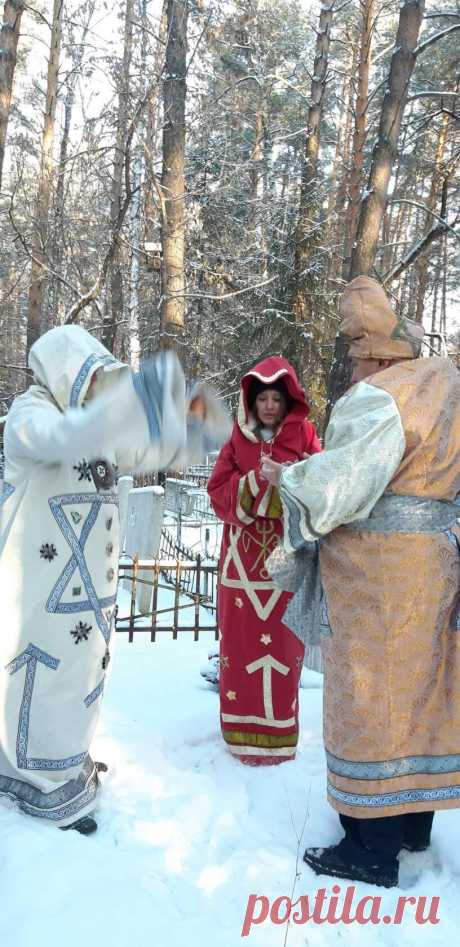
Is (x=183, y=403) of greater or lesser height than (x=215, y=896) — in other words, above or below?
above

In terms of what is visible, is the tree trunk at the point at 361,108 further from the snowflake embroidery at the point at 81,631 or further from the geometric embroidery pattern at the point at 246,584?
the snowflake embroidery at the point at 81,631

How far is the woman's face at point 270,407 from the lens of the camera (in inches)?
129

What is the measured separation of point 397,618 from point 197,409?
1.05m

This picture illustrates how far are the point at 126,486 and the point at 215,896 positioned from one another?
631 cm

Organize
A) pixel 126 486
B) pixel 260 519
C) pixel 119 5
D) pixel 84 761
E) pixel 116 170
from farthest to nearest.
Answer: pixel 116 170, pixel 119 5, pixel 126 486, pixel 260 519, pixel 84 761

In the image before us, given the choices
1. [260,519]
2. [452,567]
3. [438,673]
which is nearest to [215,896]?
[438,673]

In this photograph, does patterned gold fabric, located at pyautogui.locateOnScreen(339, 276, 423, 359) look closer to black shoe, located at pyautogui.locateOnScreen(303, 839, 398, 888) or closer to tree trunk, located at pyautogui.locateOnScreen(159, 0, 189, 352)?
black shoe, located at pyautogui.locateOnScreen(303, 839, 398, 888)

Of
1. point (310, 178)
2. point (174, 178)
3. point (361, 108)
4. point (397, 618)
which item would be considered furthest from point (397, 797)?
point (361, 108)

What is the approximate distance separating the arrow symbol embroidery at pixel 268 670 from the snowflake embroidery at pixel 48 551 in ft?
3.87

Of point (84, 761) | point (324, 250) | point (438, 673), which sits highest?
point (324, 250)

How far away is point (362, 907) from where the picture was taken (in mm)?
2107

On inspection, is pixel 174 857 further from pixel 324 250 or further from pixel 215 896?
pixel 324 250

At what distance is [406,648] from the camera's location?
7.12ft

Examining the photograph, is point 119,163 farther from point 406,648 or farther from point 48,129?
point 406,648
